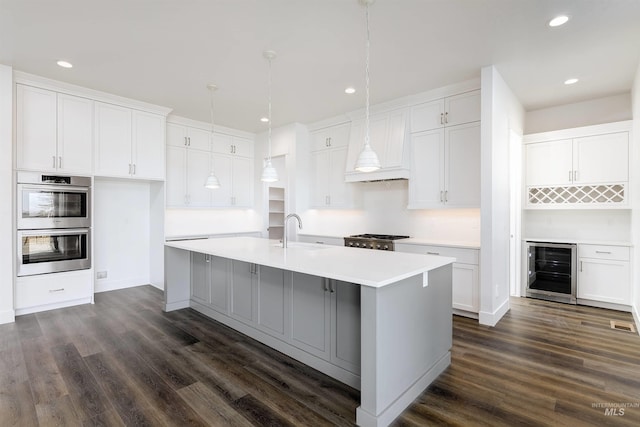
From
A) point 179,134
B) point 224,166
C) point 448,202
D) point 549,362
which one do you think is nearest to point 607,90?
point 448,202

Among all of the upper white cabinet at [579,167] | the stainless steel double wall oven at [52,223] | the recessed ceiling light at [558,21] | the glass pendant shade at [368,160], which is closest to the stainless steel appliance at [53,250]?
the stainless steel double wall oven at [52,223]

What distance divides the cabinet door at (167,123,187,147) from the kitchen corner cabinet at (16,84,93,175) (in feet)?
3.86

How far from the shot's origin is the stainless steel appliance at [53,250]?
3.66 meters

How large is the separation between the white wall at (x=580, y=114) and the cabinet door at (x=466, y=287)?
8.83ft

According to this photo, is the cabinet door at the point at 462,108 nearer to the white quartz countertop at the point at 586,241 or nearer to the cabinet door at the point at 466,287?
the cabinet door at the point at 466,287

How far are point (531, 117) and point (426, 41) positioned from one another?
2.98 m

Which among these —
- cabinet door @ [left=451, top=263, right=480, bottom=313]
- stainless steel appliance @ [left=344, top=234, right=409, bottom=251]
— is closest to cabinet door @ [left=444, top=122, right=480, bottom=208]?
cabinet door @ [left=451, top=263, right=480, bottom=313]

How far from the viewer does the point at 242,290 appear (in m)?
3.16

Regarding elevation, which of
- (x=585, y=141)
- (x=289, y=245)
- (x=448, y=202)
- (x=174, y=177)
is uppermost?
(x=585, y=141)

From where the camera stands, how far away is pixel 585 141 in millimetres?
4152

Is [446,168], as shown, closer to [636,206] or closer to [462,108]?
[462,108]

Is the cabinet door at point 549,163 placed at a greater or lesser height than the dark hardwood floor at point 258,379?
greater

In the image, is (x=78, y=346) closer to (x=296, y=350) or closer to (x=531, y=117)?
(x=296, y=350)

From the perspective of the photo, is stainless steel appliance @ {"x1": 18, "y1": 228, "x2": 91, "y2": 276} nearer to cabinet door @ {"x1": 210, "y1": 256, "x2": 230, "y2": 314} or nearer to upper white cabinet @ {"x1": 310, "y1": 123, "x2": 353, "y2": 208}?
cabinet door @ {"x1": 210, "y1": 256, "x2": 230, "y2": 314}
